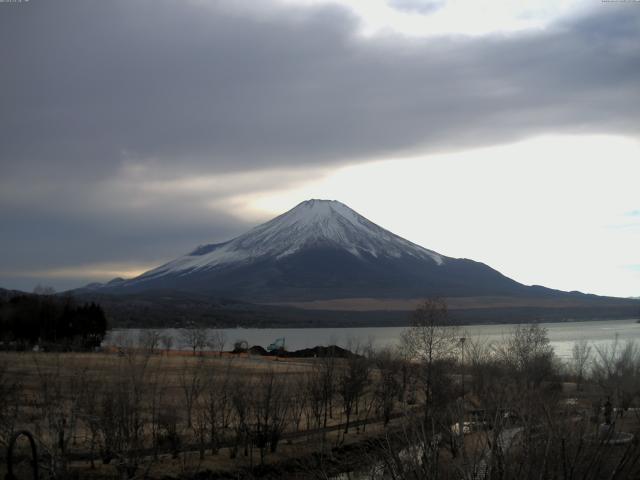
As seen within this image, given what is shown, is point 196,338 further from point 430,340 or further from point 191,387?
point 430,340

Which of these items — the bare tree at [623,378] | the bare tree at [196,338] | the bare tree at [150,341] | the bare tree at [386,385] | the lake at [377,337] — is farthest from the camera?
the bare tree at [196,338]

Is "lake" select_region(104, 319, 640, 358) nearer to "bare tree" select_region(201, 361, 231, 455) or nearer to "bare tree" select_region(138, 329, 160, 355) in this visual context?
"bare tree" select_region(138, 329, 160, 355)

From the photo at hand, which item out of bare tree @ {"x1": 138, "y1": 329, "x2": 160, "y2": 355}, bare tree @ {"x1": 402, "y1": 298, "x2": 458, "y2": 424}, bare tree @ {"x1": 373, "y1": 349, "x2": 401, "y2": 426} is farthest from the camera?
bare tree @ {"x1": 138, "y1": 329, "x2": 160, "y2": 355}

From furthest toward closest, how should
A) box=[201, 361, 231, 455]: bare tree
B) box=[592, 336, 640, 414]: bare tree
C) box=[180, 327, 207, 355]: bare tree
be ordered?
box=[180, 327, 207, 355]: bare tree → box=[592, 336, 640, 414]: bare tree → box=[201, 361, 231, 455]: bare tree

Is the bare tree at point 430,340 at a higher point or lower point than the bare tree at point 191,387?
higher

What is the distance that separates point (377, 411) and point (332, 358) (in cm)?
448

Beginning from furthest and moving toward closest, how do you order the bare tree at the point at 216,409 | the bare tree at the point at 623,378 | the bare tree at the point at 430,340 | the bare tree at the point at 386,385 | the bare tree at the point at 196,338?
the bare tree at the point at 196,338 → the bare tree at the point at 430,340 → the bare tree at the point at 386,385 → the bare tree at the point at 623,378 → the bare tree at the point at 216,409

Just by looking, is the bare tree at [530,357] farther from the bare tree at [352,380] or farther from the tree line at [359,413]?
the bare tree at [352,380]

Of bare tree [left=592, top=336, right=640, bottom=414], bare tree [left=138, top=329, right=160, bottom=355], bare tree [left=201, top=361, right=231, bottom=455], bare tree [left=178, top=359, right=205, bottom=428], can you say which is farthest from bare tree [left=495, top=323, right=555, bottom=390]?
bare tree [left=138, top=329, right=160, bottom=355]

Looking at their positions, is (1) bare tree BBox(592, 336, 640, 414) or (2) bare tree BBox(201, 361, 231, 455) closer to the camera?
(2) bare tree BBox(201, 361, 231, 455)

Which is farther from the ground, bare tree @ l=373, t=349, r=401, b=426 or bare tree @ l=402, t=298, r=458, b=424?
bare tree @ l=402, t=298, r=458, b=424

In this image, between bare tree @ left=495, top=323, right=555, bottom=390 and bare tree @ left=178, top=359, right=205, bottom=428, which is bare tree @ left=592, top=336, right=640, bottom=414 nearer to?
bare tree @ left=495, top=323, right=555, bottom=390

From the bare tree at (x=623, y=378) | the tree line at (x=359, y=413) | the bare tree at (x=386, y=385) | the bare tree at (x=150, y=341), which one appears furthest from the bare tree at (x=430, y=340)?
the bare tree at (x=150, y=341)

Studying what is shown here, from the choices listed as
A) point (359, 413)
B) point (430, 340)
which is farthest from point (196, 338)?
point (430, 340)
